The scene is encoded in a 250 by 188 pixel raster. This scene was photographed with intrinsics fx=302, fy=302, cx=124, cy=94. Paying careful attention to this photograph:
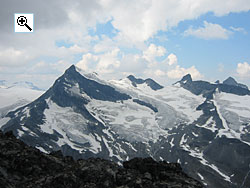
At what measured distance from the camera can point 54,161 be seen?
66188 mm

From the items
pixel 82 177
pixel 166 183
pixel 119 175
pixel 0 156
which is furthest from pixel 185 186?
pixel 0 156

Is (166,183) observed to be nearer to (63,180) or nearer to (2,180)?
(63,180)

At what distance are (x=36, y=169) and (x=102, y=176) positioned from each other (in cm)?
1433

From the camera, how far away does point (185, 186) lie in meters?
53.0

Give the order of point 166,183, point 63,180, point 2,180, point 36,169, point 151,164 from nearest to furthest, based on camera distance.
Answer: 1. point 2,180
2. point 63,180
3. point 166,183
4. point 36,169
5. point 151,164

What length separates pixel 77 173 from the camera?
55.0m

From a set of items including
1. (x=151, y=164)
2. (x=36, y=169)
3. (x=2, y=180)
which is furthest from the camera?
(x=151, y=164)

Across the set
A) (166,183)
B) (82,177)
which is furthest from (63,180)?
(166,183)

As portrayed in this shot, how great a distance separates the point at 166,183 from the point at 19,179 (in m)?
26.7

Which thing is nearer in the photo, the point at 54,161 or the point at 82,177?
the point at 82,177

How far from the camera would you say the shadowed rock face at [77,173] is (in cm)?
5084

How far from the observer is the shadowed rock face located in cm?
5084

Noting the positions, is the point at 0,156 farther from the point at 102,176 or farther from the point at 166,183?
the point at 166,183

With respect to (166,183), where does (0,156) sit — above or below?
above
